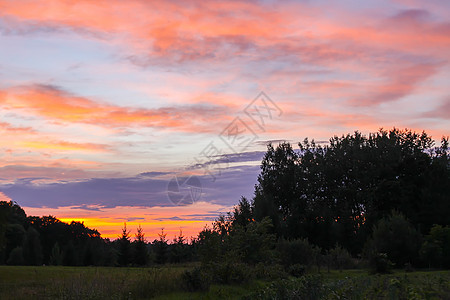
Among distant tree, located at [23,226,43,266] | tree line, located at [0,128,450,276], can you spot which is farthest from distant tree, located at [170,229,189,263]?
distant tree, located at [23,226,43,266]

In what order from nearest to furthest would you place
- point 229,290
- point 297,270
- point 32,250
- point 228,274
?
point 229,290 → point 228,274 → point 297,270 → point 32,250

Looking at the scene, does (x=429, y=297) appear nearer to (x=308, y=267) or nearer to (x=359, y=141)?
(x=308, y=267)

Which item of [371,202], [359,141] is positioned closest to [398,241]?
[371,202]

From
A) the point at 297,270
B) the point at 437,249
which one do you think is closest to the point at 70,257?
the point at 297,270

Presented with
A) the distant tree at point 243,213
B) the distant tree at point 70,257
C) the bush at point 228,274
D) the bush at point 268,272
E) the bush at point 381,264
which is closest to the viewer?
the bush at point 228,274

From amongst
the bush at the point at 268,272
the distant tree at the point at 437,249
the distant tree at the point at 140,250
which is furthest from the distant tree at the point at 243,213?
the bush at the point at 268,272

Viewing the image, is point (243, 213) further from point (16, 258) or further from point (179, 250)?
point (16, 258)

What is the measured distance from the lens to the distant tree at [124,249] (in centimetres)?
5547

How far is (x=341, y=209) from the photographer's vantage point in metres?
64.6

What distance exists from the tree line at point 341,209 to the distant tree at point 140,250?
122mm

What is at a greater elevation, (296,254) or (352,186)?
(352,186)

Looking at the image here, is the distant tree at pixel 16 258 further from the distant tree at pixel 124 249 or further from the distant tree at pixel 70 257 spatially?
the distant tree at pixel 124 249

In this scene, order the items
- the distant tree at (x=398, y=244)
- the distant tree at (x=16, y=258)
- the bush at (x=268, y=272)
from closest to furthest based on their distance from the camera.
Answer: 1. the bush at (x=268, y=272)
2. the distant tree at (x=398, y=244)
3. the distant tree at (x=16, y=258)

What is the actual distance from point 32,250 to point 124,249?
1087 inches
